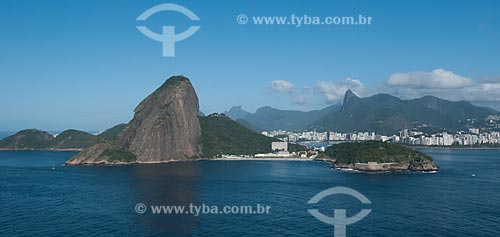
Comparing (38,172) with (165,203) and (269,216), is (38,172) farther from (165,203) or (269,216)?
(269,216)

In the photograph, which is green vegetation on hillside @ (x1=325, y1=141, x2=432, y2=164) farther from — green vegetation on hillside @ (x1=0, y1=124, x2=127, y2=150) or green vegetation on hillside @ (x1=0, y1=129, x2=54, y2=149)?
green vegetation on hillside @ (x1=0, y1=129, x2=54, y2=149)

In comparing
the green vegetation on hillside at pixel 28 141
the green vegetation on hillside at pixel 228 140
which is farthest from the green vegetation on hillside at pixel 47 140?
the green vegetation on hillside at pixel 228 140

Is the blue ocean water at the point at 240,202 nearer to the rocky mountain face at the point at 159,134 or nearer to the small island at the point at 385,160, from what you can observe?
the small island at the point at 385,160

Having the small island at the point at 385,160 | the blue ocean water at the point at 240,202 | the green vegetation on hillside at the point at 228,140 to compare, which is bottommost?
the blue ocean water at the point at 240,202

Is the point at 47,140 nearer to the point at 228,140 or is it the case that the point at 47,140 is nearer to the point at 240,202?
the point at 228,140

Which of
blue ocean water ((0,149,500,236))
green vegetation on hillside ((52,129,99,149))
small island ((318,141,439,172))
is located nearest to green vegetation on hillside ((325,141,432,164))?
small island ((318,141,439,172))
